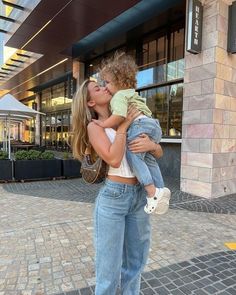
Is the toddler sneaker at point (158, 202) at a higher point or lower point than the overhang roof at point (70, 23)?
lower

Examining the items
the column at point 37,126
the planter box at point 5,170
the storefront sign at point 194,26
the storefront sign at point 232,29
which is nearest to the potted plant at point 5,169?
the planter box at point 5,170

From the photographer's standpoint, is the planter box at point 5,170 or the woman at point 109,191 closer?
the woman at point 109,191

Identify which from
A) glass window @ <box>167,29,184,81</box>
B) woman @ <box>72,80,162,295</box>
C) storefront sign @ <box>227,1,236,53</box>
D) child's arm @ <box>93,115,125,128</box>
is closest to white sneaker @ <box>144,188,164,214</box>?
woman @ <box>72,80,162,295</box>

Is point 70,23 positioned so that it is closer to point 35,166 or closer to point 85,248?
point 35,166

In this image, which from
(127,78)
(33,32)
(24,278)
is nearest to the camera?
(127,78)

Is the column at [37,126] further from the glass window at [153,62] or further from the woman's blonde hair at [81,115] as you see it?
the woman's blonde hair at [81,115]

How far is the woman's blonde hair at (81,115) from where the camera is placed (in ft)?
5.78

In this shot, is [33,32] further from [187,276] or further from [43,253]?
[187,276]

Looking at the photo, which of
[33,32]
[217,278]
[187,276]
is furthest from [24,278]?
[33,32]

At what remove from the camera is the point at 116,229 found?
176 centimetres

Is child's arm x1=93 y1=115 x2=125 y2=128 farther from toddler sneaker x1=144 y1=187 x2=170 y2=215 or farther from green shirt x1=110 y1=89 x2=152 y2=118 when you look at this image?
toddler sneaker x1=144 y1=187 x2=170 y2=215

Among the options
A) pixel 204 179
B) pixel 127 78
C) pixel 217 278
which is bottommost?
pixel 217 278

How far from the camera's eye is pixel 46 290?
8.96 feet

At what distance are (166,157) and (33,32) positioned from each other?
682 cm
